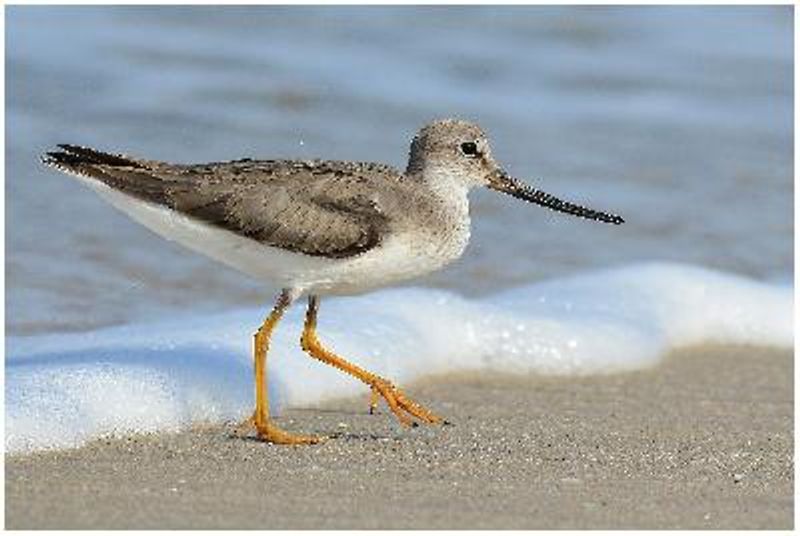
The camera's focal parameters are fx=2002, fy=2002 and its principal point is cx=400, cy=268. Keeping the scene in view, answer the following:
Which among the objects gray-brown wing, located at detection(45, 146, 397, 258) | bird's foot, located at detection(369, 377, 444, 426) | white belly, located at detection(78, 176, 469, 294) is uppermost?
gray-brown wing, located at detection(45, 146, 397, 258)

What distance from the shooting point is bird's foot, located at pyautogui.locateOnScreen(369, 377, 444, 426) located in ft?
24.3

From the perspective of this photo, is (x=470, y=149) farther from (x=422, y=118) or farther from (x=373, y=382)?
(x=422, y=118)

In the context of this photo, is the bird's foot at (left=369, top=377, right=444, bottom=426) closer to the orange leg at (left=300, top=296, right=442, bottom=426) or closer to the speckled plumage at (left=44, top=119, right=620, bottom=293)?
the orange leg at (left=300, top=296, right=442, bottom=426)

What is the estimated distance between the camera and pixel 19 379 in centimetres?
734

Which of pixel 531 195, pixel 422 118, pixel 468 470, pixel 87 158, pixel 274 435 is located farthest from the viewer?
pixel 422 118

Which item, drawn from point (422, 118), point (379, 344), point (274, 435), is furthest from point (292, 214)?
point (422, 118)

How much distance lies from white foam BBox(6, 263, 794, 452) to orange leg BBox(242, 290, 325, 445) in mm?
283

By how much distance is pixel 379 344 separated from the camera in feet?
28.0

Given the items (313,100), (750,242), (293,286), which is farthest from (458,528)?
(313,100)

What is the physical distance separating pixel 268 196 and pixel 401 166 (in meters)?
4.54

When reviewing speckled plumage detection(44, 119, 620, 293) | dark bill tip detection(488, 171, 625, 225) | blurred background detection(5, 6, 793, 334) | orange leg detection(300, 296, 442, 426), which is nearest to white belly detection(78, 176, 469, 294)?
speckled plumage detection(44, 119, 620, 293)

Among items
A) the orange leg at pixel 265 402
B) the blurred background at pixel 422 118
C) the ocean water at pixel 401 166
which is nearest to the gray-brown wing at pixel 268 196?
the orange leg at pixel 265 402

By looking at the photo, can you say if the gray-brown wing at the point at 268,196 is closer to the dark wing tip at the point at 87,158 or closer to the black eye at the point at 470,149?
the dark wing tip at the point at 87,158

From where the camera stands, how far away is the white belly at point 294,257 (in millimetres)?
7180
